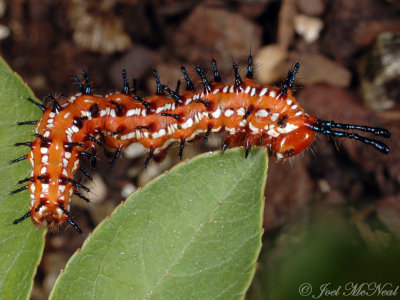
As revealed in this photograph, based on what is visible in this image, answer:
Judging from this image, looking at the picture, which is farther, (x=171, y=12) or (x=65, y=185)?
(x=171, y=12)

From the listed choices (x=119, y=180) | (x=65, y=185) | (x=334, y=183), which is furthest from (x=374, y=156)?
(x=65, y=185)

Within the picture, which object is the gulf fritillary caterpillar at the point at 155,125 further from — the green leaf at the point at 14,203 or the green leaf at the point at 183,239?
the green leaf at the point at 183,239

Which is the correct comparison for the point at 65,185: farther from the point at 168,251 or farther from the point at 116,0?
the point at 116,0

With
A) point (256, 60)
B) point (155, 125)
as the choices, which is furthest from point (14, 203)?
point (256, 60)

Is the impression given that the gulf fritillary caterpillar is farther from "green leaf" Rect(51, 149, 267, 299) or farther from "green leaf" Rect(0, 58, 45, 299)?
"green leaf" Rect(51, 149, 267, 299)

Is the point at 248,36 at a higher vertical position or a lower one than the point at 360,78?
higher

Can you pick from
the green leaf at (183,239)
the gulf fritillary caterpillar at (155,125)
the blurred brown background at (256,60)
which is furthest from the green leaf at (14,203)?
the blurred brown background at (256,60)
